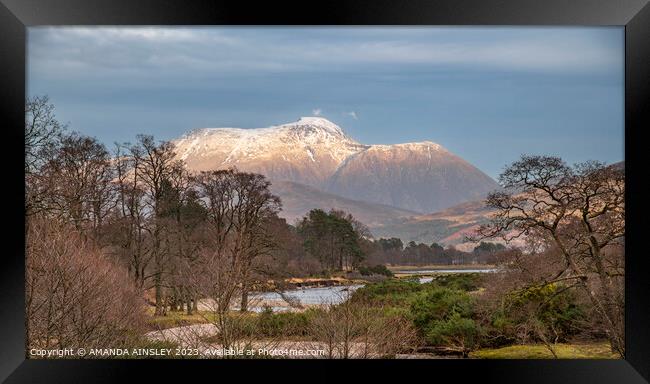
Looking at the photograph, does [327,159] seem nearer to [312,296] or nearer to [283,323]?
[312,296]

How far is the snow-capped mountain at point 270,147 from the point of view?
373 inches

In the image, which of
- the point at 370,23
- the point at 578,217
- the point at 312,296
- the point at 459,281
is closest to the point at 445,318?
the point at 459,281

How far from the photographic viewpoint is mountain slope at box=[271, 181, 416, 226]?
33.0 ft

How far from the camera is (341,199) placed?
34.2 feet

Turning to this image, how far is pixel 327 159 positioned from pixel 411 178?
4.02 ft

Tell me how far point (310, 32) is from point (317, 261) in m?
3.02

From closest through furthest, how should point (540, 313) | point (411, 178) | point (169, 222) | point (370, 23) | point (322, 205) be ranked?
point (370, 23) < point (169, 222) < point (540, 313) < point (322, 205) < point (411, 178)

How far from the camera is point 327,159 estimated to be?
10.0 meters

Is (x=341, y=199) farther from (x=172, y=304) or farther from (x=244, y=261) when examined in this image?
(x=172, y=304)

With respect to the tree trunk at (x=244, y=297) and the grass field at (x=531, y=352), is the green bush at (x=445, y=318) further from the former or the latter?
the tree trunk at (x=244, y=297)

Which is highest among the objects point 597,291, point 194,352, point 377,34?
point 377,34

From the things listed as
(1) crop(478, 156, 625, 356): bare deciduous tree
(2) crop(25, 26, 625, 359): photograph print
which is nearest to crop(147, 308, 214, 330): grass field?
(2) crop(25, 26, 625, 359): photograph print

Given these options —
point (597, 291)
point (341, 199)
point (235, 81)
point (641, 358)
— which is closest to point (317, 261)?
point (341, 199)

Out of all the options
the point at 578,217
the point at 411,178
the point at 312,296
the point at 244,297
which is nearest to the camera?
the point at 244,297
